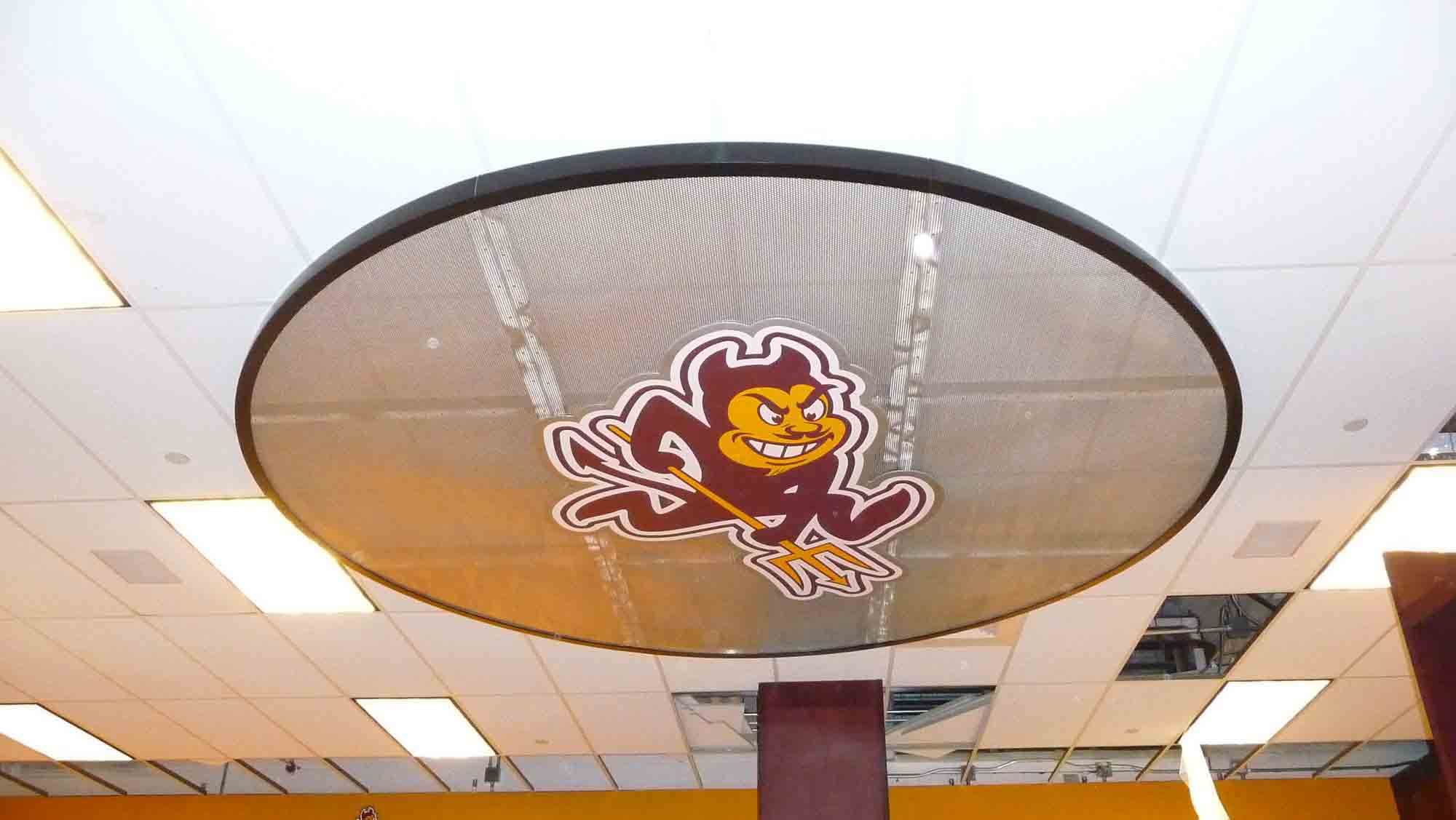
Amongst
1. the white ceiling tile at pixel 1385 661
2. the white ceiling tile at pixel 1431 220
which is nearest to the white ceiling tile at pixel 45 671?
the white ceiling tile at pixel 1431 220

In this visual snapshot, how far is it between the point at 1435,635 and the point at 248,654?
5782 mm

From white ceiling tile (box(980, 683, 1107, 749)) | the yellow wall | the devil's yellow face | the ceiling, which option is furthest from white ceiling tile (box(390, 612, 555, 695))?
white ceiling tile (box(980, 683, 1107, 749))

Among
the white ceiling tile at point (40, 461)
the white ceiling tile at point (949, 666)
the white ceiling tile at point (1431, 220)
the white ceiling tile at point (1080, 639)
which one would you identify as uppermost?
the white ceiling tile at point (1431, 220)

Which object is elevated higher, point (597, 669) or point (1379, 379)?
point (1379, 379)

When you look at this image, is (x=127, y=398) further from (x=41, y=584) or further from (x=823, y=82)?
(x=823, y=82)

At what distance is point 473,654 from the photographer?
612cm

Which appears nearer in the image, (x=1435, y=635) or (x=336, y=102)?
(x=336, y=102)

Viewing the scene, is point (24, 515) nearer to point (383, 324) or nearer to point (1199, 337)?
point (383, 324)

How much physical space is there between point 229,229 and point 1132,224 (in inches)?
108

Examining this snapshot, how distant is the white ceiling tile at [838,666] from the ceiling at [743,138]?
4.88 ft

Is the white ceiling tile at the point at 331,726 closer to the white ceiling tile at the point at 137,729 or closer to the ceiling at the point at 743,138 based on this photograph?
the white ceiling tile at the point at 137,729

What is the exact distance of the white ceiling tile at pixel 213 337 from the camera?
3.66 meters

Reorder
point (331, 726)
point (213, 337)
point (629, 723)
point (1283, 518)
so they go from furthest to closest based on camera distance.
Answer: point (331, 726) → point (629, 723) → point (1283, 518) → point (213, 337)

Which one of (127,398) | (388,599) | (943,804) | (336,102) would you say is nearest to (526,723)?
(388,599)
